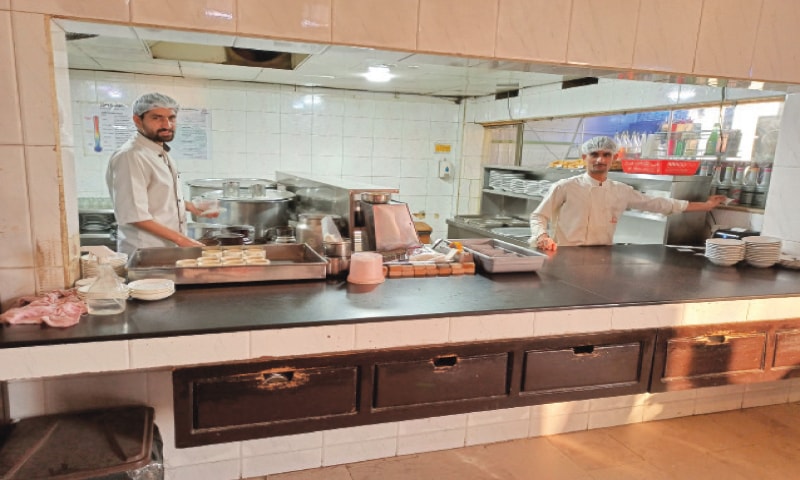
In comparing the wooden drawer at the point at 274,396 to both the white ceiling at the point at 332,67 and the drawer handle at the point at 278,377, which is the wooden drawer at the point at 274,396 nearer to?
the drawer handle at the point at 278,377

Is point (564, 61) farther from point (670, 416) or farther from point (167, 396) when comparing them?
point (167, 396)

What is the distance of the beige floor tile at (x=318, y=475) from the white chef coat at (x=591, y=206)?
1.96 metres

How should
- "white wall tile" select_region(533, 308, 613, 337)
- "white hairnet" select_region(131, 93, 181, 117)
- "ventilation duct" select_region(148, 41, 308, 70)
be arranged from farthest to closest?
"ventilation duct" select_region(148, 41, 308, 70), "white hairnet" select_region(131, 93, 181, 117), "white wall tile" select_region(533, 308, 613, 337)

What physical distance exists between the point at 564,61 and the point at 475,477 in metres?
1.90

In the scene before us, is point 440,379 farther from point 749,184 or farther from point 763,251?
point 749,184

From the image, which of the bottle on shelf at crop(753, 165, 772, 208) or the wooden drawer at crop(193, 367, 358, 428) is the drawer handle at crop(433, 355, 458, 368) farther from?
the bottle on shelf at crop(753, 165, 772, 208)

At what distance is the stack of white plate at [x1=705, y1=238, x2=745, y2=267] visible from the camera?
2.82m

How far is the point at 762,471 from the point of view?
239 centimetres

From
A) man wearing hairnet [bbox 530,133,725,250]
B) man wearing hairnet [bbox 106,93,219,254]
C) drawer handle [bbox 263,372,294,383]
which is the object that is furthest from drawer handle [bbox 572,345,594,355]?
man wearing hairnet [bbox 106,93,219,254]

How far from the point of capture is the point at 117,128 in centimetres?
492

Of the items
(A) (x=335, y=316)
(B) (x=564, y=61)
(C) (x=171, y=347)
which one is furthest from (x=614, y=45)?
(C) (x=171, y=347)

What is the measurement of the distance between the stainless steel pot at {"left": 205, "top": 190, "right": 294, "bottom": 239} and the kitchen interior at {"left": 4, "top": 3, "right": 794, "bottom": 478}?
4 cm

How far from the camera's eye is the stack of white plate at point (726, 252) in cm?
282

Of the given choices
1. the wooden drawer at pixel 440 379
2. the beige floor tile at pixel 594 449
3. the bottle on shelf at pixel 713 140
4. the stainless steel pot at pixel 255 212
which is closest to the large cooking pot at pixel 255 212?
the stainless steel pot at pixel 255 212
